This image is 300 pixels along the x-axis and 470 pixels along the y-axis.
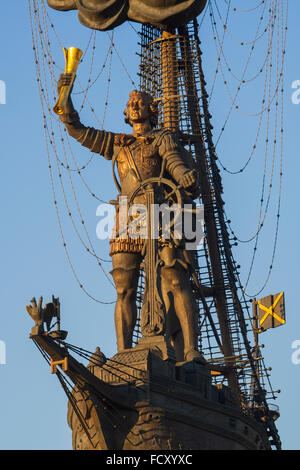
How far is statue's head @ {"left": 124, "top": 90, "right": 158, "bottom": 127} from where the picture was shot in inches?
1104

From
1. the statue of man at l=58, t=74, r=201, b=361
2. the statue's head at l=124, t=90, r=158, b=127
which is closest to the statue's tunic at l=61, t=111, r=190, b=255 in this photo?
the statue of man at l=58, t=74, r=201, b=361

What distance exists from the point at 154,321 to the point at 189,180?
318 centimetres

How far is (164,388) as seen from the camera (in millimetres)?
24703

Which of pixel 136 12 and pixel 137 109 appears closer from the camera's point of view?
pixel 137 109

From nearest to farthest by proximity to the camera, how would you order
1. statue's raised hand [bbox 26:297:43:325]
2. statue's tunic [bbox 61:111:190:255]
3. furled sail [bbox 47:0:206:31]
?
statue's raised hand [bbox 26:297:43:325]
statue's tunic [bbox 61:111:190:255]
furled sail [bbox 47:0:206:31]

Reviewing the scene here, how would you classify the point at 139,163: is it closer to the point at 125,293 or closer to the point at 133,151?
the point at 133,151

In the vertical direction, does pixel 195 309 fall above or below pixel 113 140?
below

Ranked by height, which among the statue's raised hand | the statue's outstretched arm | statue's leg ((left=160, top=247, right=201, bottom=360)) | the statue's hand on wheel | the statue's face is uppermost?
the statue's face

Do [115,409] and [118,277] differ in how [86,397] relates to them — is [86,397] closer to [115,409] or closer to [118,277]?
[115,409]

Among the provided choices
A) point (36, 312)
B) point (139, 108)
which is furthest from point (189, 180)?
point (36, 312)

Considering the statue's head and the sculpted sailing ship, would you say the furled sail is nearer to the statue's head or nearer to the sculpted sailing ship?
the sculpted sailing ship

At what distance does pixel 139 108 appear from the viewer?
28.0m

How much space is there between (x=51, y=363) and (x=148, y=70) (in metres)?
13.4
